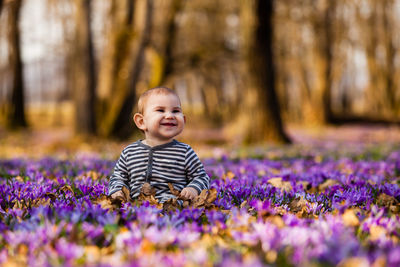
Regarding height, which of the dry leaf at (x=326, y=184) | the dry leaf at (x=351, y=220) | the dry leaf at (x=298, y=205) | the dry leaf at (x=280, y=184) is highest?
the dry leaf at (x=351, y=220)

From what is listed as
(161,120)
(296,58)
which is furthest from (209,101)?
(161,120)

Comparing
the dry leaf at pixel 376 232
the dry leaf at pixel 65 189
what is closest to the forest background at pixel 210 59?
the dry leaf at pixel 65 189

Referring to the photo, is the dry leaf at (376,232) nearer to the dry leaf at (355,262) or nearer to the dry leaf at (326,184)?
the dry leaf at (355,262)

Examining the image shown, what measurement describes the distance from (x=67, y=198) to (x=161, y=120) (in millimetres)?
913

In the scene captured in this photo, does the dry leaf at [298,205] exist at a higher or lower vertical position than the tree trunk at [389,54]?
lower

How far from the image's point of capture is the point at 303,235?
2.03 m

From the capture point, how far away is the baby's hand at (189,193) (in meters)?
2.91

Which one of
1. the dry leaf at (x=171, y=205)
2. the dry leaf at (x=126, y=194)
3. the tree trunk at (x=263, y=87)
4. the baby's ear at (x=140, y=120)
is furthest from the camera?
the tree trunk at (x=263, y=87)

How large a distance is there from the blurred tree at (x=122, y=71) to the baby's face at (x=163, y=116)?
9972 mm

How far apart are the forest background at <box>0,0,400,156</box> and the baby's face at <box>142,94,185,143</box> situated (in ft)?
18.1

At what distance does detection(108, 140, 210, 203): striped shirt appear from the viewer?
3093 mm

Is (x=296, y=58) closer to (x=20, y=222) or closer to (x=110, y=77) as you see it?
(x=110, y=77)

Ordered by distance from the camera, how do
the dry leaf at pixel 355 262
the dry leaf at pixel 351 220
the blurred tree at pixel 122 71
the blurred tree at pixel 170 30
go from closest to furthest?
the dry leaf at pixel 355 262 < the dry leaf at pixel 351 220 < the blurred tree at pixel 122 71 < the blurred tree at pixel 170 30

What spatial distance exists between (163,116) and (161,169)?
0.41 metres
